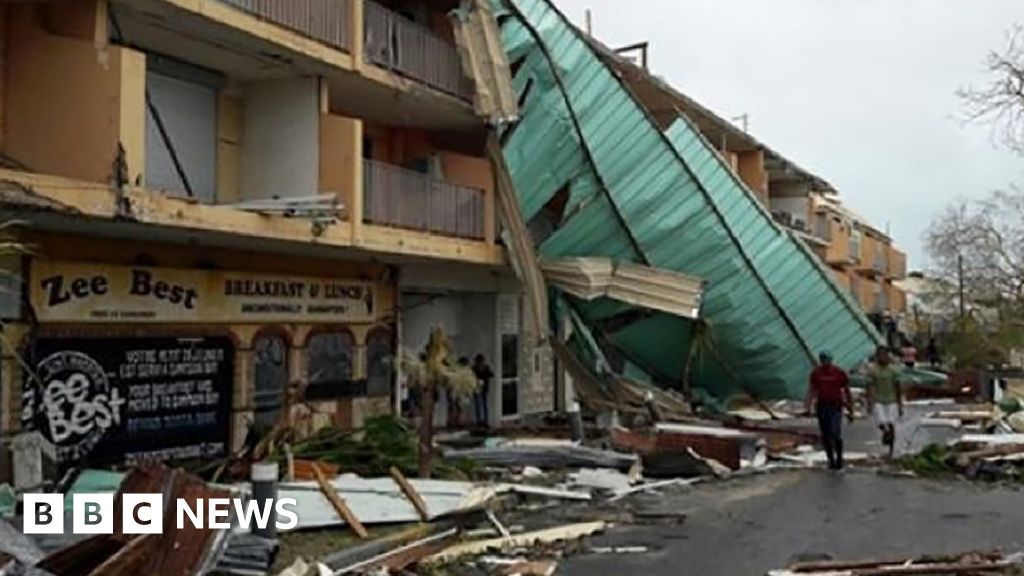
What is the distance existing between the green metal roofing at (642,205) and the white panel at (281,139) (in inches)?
280

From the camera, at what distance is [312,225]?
61.7ft

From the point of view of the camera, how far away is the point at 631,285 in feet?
87.8

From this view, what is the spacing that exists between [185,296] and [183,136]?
2.46m

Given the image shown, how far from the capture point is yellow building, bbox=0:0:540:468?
15.3 meters

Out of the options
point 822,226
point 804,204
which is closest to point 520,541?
point 804,204

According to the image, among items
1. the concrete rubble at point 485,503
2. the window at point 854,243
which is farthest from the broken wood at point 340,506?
the window at point 854,243

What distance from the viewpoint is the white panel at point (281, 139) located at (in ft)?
66.5

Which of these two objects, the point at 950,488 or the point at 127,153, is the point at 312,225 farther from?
the point at 950,488

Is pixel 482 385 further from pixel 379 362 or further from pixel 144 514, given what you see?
pixel 144 514

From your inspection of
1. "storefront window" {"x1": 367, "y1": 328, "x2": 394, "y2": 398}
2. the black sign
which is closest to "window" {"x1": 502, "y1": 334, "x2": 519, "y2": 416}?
"storefront window" {"x1": 367, "y1": 328, "x2": 394, "y2": 398}

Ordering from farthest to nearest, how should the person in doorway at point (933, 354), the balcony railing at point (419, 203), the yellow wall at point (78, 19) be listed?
the person in doorway at point (933, 354) < the balcony railing at point (419, 203) < the yellow wall at point (78, 19)

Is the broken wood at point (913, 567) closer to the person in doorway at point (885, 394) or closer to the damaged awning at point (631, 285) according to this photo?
the person in doorway at point (885, 394)

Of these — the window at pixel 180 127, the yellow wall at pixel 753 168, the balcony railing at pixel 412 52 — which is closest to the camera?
the window at pixel 180 127

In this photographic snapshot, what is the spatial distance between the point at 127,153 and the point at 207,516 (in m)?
6.40
